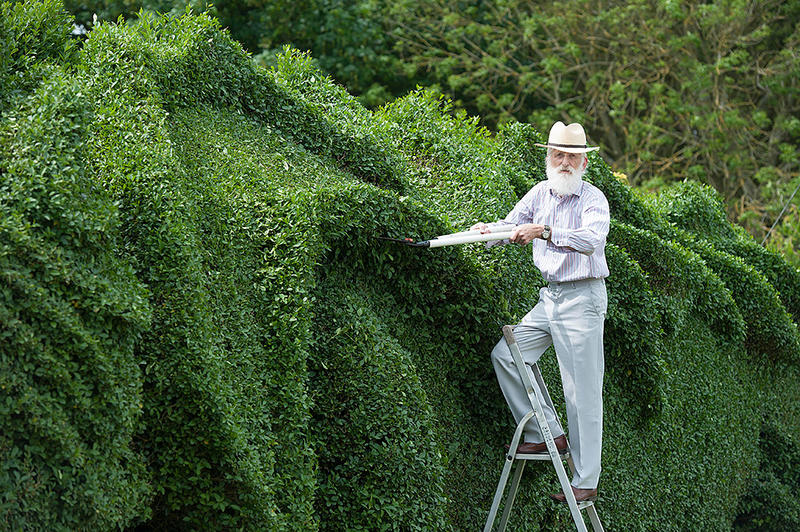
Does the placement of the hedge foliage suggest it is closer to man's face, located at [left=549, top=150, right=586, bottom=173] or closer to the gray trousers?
the gray trousers

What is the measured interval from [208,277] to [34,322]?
3.85 feet

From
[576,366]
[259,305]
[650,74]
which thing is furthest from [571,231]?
[650,74]

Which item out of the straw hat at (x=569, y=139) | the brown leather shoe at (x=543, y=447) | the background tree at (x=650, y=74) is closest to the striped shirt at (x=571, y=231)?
the straw hat at (x=569, y=139)

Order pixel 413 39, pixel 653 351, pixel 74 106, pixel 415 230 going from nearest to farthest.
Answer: pixel 74 106 → pixel 415 230 → pixel 653 351 → pixel 413 39

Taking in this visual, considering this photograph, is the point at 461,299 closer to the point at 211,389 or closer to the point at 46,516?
the point at 211,389

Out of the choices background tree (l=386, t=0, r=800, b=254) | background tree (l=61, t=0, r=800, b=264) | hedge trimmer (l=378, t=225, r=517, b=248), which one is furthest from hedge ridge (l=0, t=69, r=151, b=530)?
background tree (l=386, t=0, r=800, b=254)

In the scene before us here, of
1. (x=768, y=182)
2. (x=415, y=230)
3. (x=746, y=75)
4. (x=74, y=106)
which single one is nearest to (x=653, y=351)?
(x=415, y=230)

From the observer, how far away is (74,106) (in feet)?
13.4

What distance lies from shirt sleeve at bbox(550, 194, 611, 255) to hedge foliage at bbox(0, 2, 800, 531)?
2.46 ft

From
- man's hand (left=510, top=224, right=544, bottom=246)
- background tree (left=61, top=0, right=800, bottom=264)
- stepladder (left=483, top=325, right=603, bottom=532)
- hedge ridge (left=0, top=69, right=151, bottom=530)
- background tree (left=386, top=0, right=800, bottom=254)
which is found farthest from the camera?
background tree (left=386, top=0, right=800, bottom=254)

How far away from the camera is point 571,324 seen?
18.1 feet

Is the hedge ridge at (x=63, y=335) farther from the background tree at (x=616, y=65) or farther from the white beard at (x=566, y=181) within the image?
the background tree at (x=616, y=65)

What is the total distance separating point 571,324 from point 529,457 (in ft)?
2.70

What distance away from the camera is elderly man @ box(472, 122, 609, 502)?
549cm
